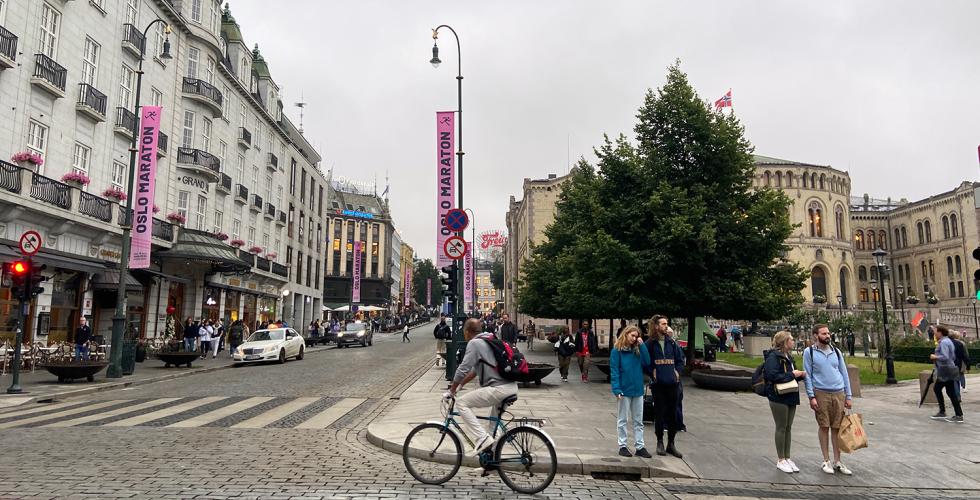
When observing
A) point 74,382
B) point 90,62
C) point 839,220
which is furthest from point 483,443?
point 839,220

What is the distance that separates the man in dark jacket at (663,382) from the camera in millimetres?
7750

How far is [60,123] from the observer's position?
20.7 m

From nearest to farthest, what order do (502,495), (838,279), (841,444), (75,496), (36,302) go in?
(75,496), (502,495), (841,444), (36,302), (838,279)

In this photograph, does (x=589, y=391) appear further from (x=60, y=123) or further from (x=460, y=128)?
(x=60, y=123)

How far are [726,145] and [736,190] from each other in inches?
60.1

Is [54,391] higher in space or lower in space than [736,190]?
lower

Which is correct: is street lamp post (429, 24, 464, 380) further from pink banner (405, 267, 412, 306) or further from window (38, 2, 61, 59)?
pink banner (405, 267, 412, 306)

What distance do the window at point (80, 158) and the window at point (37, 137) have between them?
1309mm

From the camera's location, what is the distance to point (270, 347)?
23.6 m

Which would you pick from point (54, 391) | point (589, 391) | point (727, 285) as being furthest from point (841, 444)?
point (54, 391)

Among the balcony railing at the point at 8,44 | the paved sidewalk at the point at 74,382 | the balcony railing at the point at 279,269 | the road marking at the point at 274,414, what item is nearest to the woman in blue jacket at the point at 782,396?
the road marking at the point at 274,414

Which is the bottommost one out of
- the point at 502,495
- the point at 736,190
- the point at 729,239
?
the point at 502,495

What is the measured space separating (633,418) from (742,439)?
249 centimetres

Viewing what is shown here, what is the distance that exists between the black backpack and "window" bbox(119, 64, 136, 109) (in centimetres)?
2461
